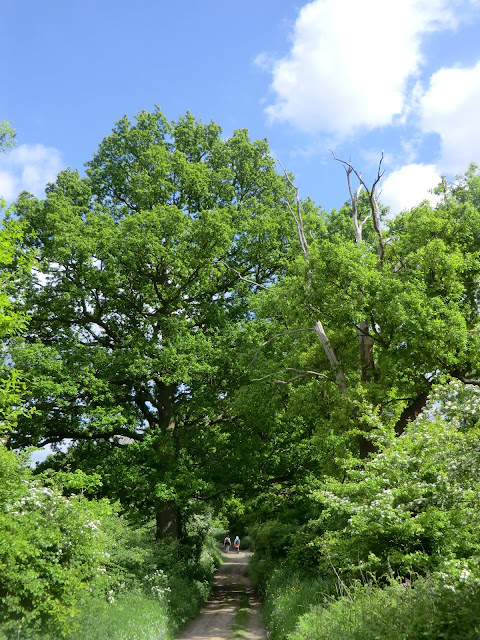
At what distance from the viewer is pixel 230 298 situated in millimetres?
23844

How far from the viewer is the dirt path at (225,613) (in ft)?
48.2

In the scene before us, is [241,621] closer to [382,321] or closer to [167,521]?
[167,521]

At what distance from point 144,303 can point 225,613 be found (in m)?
12.1

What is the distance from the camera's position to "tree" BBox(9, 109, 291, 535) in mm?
18984

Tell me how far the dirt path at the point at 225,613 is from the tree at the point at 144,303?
3492 millimetres

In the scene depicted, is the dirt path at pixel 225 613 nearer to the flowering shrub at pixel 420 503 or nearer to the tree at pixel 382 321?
the flowering shrub at pixel 420 503

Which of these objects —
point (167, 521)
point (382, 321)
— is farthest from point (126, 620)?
point (382, 321)

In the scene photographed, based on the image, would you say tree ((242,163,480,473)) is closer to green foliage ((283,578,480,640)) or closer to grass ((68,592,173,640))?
green foliage ((283,578,480,640))

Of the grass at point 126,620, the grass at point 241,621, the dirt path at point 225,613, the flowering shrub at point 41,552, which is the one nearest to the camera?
the flowering shrub at point 41,552

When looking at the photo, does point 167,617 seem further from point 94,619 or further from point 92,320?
point 92,320

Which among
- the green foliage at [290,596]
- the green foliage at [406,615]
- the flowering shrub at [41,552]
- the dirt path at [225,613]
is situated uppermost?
the flowering shrub at [41,552]

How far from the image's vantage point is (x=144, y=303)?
22203mm

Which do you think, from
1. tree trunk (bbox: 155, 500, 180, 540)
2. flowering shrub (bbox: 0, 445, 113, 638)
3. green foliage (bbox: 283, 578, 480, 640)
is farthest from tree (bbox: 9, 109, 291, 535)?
green foliage (bbox: 283, 578, 480, 640)

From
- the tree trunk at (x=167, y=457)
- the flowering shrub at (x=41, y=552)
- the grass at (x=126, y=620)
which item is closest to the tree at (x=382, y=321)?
the tree trunk at (x=167, y=457)
